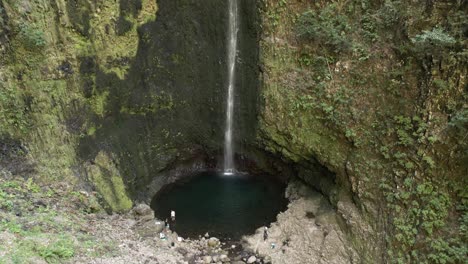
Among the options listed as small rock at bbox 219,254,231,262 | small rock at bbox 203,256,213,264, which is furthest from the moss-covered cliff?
small rock at bbox 203,256,213,264

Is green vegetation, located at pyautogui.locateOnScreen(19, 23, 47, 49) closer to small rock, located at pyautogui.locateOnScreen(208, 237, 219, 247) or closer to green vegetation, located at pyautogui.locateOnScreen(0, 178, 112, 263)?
green vegetation, located at pyautogui.locateOnScreen(0, 178, 112, 263)

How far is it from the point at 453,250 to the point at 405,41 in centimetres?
586

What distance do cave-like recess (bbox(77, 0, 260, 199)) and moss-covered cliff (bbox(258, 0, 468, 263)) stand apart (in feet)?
4.41

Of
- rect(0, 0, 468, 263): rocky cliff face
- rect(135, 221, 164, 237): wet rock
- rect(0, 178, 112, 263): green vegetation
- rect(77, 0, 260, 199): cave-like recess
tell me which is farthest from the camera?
rect(77, 0, 260, 199): cave-like recess

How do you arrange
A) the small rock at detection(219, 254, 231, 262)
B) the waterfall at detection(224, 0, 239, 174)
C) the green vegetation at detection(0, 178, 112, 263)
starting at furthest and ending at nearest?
the waterfall at detection(224, 0, 239, 174) → the small rock at detection(219, 254, 231, 262) → the green vegetation at detection(0, 178, 112, 263)

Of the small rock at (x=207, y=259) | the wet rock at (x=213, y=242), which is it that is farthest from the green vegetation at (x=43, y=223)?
the wet rock at (x=213, y=242)

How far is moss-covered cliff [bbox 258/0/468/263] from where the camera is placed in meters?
9.45

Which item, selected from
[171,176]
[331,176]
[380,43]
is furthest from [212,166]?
[380,43]

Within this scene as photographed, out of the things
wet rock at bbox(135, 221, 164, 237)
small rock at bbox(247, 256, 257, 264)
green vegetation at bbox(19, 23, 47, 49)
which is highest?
green vegetation at bbox(19, 23, 47, 49)

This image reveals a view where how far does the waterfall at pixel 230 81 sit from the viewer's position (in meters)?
14.4

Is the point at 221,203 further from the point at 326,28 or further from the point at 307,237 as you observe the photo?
the point at 326,28

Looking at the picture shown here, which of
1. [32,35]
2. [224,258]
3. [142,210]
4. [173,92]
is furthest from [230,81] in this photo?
[32,35]

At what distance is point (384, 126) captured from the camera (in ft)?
35.9

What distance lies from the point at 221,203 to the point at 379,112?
6.95 meters
